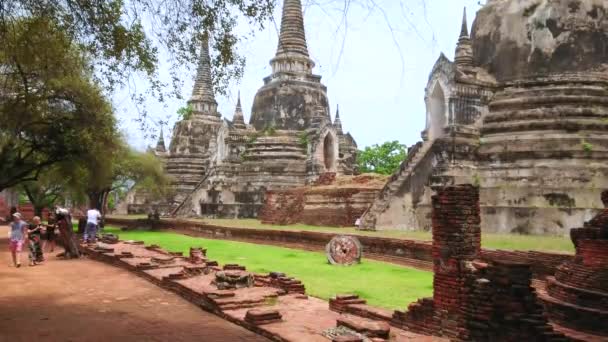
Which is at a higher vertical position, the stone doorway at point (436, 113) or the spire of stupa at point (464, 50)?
the spire of stupa at point (464, 50)

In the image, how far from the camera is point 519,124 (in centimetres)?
1491

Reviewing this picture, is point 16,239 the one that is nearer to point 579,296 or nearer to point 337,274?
point 337,274

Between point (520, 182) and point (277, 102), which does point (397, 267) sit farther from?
point (277, 102)

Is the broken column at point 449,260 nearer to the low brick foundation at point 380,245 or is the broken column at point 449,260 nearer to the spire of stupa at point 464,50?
the low brick foundation at point 380,245

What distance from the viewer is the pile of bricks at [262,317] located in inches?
243

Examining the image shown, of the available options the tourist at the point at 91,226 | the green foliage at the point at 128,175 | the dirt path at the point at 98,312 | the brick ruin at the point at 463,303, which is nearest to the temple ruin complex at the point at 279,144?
the green foliage at the point at 128,175

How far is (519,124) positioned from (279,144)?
13742mm

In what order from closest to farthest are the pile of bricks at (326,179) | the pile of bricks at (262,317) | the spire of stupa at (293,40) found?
the pile of bricks at (262,317) → the pile of bricks at (326,179) → the spire of stupa at (293,40)

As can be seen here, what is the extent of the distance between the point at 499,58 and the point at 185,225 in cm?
1317

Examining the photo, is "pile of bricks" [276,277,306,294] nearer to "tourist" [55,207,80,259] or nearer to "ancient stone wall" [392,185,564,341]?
"ancient stone wall" [392,185,564,341]

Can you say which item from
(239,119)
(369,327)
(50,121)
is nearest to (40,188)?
(239,119)

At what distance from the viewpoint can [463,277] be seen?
18.4 feet

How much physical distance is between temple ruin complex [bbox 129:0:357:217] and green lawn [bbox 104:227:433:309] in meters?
10.7

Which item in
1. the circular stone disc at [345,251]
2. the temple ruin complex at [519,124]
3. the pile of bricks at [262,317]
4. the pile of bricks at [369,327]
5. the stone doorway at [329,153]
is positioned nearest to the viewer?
the pile of bricks at [369,327]
